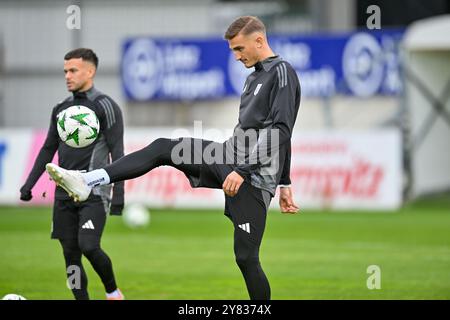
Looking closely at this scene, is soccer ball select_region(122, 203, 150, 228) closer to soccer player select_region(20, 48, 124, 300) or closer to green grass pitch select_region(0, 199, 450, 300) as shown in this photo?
green grass pitch select_region(0, 199, 450, 300)

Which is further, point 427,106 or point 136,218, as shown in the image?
point 427,106

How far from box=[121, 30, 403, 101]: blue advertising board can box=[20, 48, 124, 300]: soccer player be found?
1522cm

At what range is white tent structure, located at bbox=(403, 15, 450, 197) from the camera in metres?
24.5

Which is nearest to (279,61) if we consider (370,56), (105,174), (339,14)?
(105,174)

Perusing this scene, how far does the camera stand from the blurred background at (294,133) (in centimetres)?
1322

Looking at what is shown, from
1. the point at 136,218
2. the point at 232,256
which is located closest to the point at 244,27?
the point at 232,256

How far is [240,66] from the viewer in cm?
2525

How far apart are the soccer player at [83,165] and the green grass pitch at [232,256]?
1345mm

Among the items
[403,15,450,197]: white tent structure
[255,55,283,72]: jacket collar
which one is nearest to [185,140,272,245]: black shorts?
[255,55,283,72]: jacket collar

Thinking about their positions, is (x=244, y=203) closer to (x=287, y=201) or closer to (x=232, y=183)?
(x=232, y=183)

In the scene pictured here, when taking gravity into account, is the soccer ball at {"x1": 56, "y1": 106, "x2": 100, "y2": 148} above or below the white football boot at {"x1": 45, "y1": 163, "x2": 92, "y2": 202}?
above

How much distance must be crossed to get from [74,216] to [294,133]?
1284 cm

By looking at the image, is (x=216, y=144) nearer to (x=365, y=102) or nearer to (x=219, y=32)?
(x=365, y=102)

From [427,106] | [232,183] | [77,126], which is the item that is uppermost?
[77,126]
